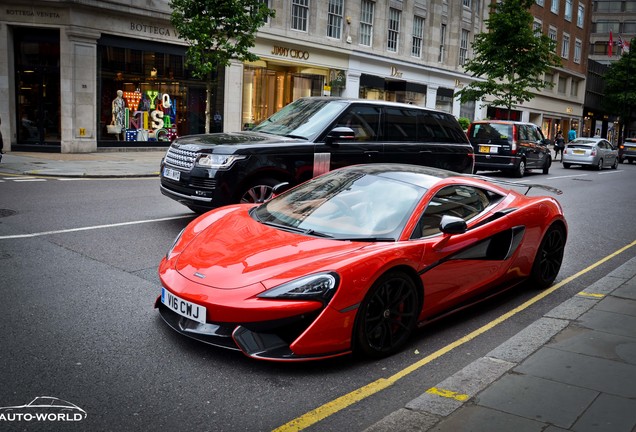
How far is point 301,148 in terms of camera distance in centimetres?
873

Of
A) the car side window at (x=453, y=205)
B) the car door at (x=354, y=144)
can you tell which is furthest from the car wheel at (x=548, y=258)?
the car door at (x=354, y=144)

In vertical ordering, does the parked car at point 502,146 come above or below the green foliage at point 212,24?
below

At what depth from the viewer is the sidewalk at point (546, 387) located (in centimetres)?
332

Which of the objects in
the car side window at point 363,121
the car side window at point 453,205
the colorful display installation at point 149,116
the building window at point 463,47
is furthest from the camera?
the building window at point 463,47

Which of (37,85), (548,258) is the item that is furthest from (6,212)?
(37,85)

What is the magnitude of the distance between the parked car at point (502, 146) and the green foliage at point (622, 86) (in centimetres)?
4596

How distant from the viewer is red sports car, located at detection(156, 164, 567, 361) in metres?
3.98

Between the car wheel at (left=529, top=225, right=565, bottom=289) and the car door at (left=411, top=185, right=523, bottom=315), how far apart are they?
0.63m

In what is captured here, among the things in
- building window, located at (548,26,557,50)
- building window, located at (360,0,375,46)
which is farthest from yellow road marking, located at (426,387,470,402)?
building window, located at (548,26,557,50)

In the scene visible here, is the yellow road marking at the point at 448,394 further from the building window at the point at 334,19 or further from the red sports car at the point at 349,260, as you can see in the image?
the building window at the point at 334,19

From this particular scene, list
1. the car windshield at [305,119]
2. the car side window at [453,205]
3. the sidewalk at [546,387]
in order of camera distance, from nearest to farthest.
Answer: the sidewalk at [546,387], the car side window at [453,205], the car windshield at [305,119]

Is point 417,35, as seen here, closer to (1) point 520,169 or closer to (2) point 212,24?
(1) point 520,169

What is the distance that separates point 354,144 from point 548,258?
3.90 meters

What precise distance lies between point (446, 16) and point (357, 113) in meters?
31.9
